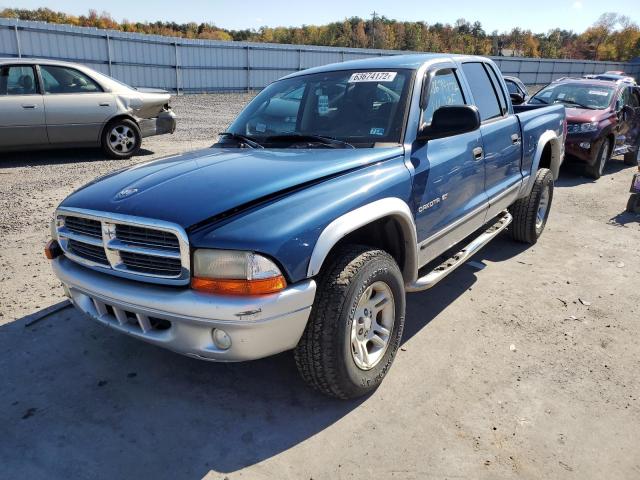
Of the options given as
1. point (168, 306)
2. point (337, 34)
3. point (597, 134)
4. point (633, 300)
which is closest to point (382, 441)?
Answer: point (168, 306)

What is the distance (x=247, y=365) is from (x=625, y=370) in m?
2.48

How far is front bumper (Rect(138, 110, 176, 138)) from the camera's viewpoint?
9359mm

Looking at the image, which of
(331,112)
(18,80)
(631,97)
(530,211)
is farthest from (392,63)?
(631,97)

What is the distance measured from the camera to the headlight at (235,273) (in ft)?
7.84

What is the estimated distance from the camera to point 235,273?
2.41 m

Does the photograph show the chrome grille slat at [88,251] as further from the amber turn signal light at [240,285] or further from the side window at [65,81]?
the side window at [65,81]

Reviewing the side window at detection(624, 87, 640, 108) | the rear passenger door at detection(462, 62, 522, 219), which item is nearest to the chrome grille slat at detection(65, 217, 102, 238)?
the rear passenger door at detection(462, 62, 522, 219)

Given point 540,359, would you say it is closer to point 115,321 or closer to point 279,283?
point 279,283

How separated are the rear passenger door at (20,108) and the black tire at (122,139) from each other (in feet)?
3.17

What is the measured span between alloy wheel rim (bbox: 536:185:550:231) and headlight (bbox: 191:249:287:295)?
172 inches

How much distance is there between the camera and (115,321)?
110 inches

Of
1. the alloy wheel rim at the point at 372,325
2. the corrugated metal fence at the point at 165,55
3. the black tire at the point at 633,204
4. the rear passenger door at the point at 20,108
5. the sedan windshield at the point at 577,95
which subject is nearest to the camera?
the alloy wheel rim at the point at 372,325

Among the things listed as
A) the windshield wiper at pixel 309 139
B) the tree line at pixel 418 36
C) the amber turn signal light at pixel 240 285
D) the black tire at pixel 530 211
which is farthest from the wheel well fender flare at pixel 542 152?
the tree line at pixel 418 36

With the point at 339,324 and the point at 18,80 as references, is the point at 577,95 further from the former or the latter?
the point at 18,80
